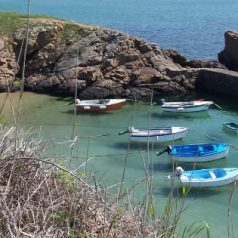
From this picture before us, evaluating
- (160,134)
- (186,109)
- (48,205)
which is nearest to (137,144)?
(160,134)

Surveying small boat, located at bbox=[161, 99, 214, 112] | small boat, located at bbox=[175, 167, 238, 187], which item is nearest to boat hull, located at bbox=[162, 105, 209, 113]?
small boat, located at bbox=[161, 99, 214, 112]

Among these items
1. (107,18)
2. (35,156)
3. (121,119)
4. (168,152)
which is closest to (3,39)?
(121,119)

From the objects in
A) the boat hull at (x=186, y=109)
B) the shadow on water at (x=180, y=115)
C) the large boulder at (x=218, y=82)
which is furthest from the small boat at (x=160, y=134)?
the large boulder at (x=218, y=82)

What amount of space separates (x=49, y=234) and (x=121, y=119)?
2000cm

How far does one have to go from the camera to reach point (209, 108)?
85.0ft

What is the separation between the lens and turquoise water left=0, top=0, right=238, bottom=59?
1650 inches

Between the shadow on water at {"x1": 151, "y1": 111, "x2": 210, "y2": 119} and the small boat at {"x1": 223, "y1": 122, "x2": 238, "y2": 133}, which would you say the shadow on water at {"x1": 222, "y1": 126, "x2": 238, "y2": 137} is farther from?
the shadow on water at {"x1": 151, "y1": 111, "x2": 210, "y2": 119}

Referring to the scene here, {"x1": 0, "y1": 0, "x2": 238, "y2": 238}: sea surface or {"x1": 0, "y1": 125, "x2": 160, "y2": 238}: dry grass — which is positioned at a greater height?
{"x1": 0, "y1": 125, "x2": 160, "y2": 238}: dry grass

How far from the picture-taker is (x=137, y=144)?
20953 millimetres

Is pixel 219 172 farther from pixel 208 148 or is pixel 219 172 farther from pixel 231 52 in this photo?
pixel 231 52

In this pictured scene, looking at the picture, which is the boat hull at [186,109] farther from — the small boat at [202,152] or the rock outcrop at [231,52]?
the rock outcrop at [231,52]

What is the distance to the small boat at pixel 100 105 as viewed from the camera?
24.7 meters

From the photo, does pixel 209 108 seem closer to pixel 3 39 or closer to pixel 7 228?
pixel 3 39

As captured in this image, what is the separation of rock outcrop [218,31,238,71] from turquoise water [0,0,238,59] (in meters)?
5.22
